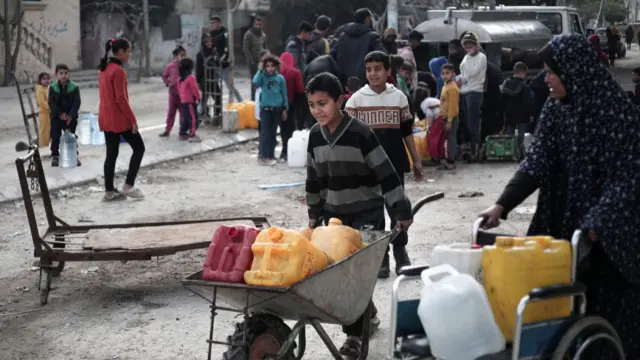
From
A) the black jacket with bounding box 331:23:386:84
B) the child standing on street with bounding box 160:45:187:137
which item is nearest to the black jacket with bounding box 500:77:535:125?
the black jacket with bounding box 331:23:386:84

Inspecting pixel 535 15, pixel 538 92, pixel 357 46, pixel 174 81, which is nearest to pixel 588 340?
pixel 357 46

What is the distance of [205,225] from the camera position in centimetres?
805

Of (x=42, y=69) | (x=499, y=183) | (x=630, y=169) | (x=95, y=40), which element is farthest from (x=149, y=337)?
(x=95, y=40)

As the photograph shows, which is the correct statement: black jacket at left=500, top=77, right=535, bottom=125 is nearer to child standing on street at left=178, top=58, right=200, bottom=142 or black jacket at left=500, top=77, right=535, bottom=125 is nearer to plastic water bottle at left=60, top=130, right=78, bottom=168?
child standing on street at left=178, top=58, right=200, bottom=142

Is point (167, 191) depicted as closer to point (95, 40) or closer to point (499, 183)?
point (499, 183)

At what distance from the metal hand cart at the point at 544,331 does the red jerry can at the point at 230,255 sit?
29.7 inches

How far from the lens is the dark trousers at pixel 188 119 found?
16.2 meters

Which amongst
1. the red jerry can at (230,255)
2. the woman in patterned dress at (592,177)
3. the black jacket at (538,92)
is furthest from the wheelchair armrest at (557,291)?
the black jacket at (538,92)

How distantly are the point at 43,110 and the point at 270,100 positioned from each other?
3.18 metres

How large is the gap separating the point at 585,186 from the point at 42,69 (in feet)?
84.5

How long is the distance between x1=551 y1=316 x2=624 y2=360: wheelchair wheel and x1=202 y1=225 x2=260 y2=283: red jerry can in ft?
4.74

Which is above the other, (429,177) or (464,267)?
(464,267)

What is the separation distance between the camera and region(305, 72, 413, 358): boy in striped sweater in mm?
5641

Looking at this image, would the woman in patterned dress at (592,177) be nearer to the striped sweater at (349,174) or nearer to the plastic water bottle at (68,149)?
the striped sweater at (349,174)
